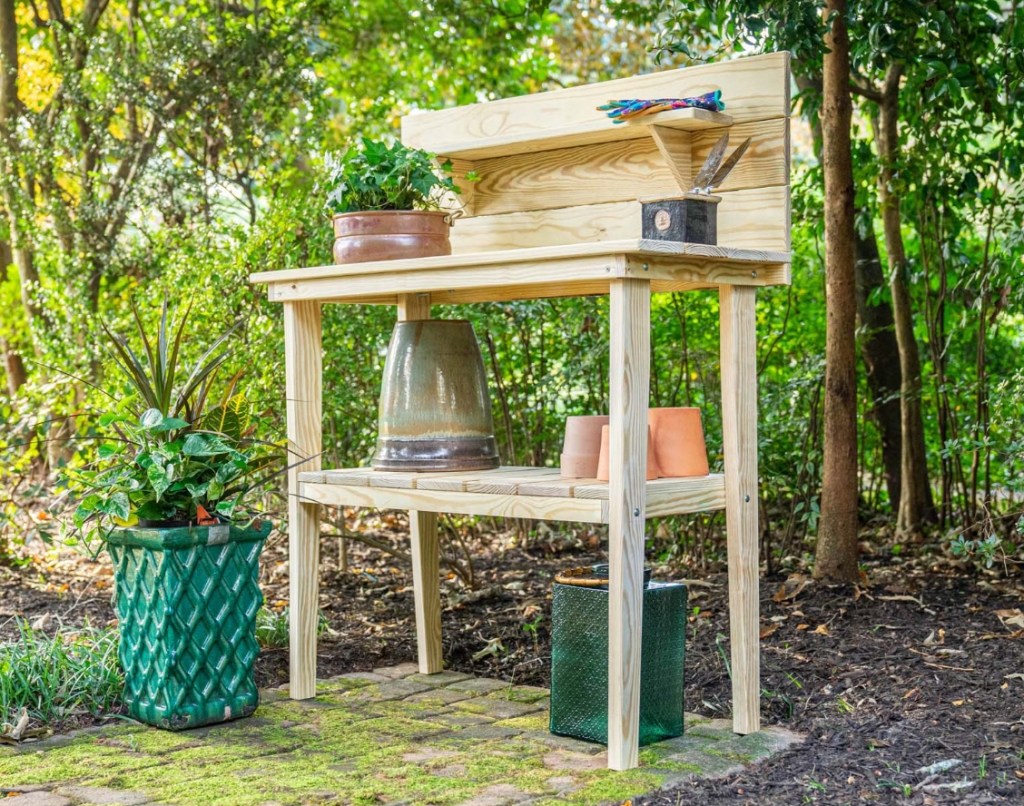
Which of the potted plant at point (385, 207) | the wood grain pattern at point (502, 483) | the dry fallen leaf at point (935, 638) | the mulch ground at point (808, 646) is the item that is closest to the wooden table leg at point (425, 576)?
the mulch ground at point (808, 646)

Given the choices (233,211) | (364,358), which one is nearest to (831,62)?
(364,358)

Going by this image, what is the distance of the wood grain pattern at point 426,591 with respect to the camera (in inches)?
150

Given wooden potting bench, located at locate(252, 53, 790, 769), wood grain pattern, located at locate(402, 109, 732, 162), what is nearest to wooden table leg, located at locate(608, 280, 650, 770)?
wooden potting bench, located at locate(252, 53, 790, 769)

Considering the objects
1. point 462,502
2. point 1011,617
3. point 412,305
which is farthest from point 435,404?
point 1011,617

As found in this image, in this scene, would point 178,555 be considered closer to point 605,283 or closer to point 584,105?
point 605,283

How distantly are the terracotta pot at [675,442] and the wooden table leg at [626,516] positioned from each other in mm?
318

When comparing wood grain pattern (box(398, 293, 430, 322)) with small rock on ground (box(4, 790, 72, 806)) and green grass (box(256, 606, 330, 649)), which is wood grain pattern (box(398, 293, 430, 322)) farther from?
small rock on ground (box(4, 790, 72, 806))

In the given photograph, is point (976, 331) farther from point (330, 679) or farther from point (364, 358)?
point (330, 679)

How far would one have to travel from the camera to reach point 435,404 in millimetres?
3424

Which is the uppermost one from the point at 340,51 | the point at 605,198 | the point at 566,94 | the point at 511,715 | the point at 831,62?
the point at 340,51

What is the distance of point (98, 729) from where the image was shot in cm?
318

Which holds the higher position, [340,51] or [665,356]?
[340,51]

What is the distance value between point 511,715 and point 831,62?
97.9 inches

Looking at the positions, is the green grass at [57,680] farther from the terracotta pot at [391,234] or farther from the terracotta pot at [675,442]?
the terracotta pot at [675,442]
